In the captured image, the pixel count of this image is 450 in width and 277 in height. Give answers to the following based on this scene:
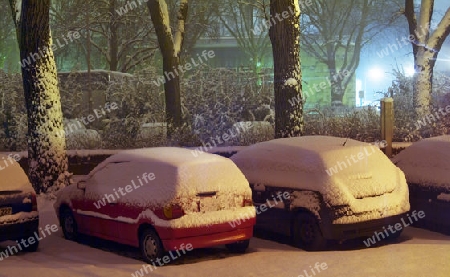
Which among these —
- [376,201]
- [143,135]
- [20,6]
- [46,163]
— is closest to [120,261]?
[376,201]

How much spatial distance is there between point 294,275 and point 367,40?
36286mm

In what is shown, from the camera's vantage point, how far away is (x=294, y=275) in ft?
24.1

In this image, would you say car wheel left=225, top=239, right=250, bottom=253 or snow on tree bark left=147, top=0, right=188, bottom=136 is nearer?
car wheel left=225, top=239, right=250, bottom=253

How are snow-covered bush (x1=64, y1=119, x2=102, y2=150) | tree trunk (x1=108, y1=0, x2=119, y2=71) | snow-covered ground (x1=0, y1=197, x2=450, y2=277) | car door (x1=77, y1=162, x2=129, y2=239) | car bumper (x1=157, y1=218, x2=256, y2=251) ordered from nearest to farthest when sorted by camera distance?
1. snow-covered ground (x1=0, y1=197, x2=450, y2=277)
2. car bumper (x1=157, y1=218, x2=256, y2=251)
3. car door (x1=77, y1=162, x2=129, y2=239)
4. snow-covered bush (x1=64, y1=119, x2=102, y2=150)
5. tree trunk (x1=108, y1=0, x2=119, y2=71)

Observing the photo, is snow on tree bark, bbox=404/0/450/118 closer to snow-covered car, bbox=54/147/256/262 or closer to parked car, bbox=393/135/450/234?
parked car, bbox=393/135/450/234

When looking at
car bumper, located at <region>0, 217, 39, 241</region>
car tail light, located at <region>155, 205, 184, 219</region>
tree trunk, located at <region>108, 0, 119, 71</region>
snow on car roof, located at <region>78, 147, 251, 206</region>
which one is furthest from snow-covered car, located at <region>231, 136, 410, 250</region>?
tree trunk, located at <region>108, 0, 119, 71</region>

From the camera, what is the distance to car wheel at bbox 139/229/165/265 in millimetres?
8070

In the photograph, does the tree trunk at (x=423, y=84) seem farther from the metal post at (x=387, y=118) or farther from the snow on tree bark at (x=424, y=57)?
the metal post at (x=387, y=118)

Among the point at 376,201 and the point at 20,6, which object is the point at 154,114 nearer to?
the point at 20,6

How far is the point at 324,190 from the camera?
8.54 metres

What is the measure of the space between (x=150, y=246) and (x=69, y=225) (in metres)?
2.34

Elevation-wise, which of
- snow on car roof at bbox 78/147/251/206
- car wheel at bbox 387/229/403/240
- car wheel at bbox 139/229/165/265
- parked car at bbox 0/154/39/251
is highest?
snow on car roof at bbox 78/147/251/206

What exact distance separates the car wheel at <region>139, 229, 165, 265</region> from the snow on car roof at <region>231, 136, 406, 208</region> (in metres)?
2.05

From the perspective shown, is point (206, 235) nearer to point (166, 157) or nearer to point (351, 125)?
point (166, 157)
